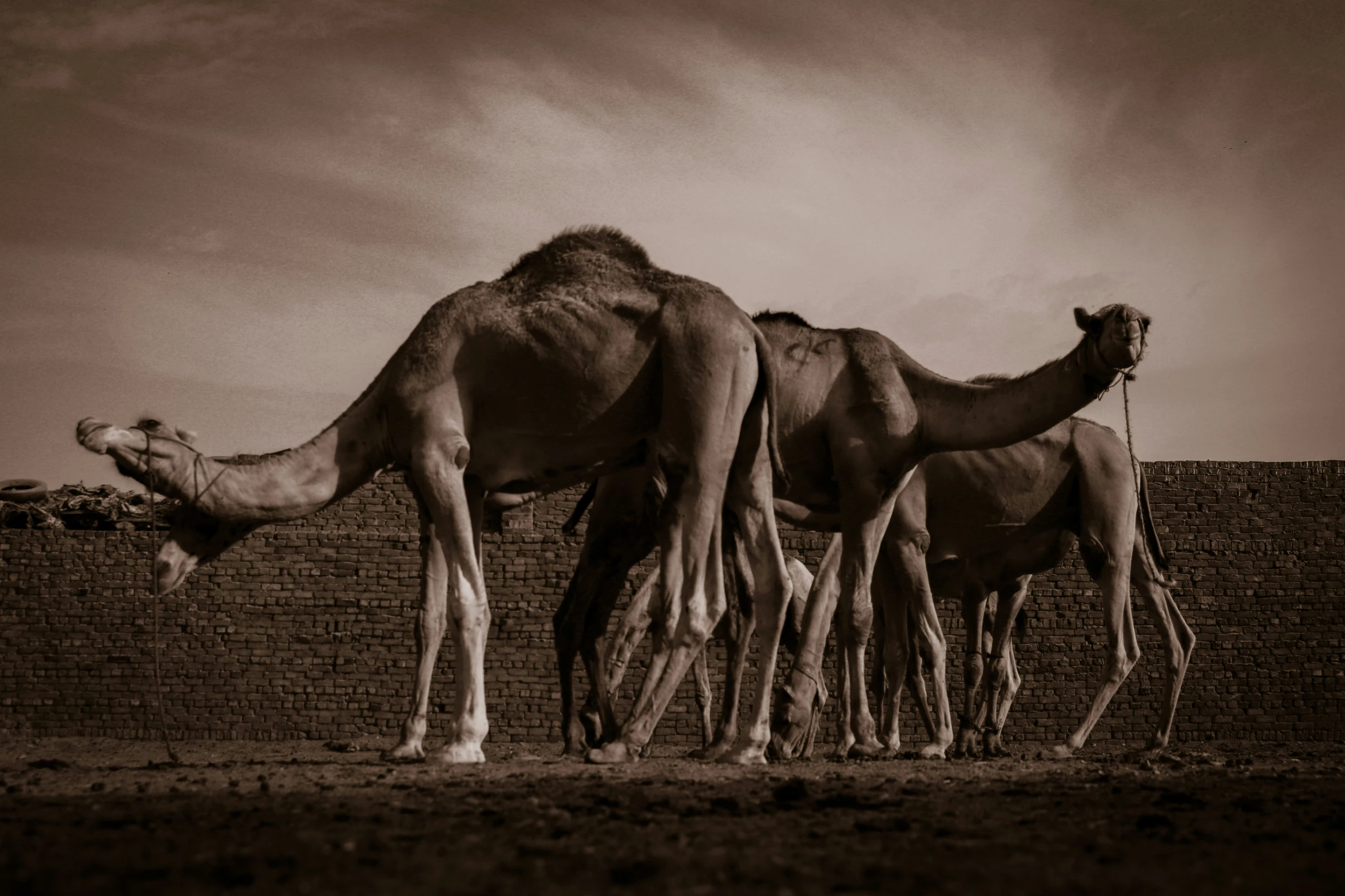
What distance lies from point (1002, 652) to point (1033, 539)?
115 centimetres

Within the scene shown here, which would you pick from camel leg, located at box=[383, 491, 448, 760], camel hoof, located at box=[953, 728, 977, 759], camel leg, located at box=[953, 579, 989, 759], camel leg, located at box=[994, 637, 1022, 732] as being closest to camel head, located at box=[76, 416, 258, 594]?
camel leg, located at box=[383, 491, 448, 760]

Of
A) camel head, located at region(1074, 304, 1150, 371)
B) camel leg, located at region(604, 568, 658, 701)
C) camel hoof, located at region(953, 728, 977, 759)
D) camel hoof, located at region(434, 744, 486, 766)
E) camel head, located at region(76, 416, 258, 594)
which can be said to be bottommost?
camel hoof, located at region(953, 728, 977, 759)

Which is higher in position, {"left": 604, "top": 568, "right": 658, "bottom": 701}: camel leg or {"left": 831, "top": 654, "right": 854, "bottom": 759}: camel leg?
{"left": 604, "top": 568, "right": 658, "bottom": 701}: camel leg

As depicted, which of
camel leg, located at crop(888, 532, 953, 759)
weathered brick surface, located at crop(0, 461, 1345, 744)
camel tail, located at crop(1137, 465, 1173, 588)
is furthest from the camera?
weathered brick surface, located at crop(0, 461, 1345, 744)

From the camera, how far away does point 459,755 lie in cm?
817

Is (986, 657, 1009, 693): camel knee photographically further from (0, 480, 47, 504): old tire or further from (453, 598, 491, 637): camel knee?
(0, 480, 47, 504): old tire

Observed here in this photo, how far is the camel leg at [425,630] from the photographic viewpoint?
866cm

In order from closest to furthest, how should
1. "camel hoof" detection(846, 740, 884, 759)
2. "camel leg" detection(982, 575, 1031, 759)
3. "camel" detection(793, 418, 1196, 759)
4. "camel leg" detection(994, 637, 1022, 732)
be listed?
1. "camel hoof" detection(846, 740, 884, 759)
2. "camel" detection(793, 418, 1196, 759)
3. "camel leg" detection(982, 575, 1031, 759)
4. "camel leg" detection(994, 637, 1022, 732)

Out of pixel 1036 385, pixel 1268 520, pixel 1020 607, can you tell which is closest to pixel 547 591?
pixel 1020 607

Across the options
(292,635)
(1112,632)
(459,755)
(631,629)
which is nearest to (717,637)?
(631,629)

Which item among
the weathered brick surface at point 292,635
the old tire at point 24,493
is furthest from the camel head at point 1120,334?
the old tire at point 24,493

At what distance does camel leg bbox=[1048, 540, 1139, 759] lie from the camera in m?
11.7

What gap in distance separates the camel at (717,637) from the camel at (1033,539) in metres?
Result: 0.93

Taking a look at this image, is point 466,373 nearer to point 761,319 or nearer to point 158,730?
point 761,319
